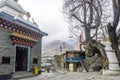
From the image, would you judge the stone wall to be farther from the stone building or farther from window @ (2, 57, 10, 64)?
window @ (2, 57, 10, 64)

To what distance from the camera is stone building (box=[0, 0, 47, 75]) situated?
15539 millimetres

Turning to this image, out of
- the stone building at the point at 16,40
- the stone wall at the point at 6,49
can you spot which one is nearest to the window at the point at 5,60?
the stone building at the point at 16,40

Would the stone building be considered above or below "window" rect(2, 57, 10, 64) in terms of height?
above

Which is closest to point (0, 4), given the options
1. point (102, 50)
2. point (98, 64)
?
point (102, 50)

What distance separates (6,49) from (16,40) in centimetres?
149

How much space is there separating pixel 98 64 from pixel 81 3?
12782 millimetres

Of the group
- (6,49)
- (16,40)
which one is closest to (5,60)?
(6,49)

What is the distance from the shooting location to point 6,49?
15.9 m

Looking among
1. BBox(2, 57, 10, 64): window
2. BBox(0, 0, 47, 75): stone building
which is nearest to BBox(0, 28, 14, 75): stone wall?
BBox(0, 0, 47, 75): stone building

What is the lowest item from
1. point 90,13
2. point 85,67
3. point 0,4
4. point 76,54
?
point 85,67

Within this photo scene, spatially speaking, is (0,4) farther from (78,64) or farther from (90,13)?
(78,64)

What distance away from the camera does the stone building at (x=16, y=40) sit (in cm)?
1554

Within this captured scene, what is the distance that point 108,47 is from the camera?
1262 centimetres

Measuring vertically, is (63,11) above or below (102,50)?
above
